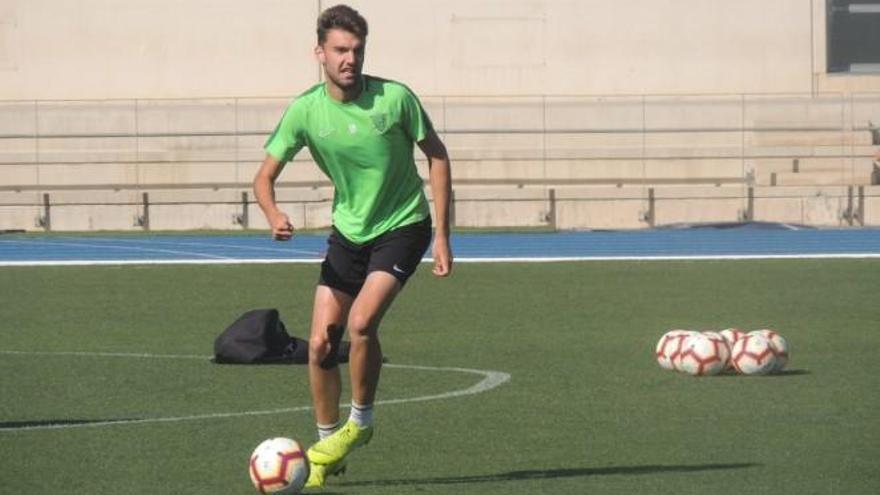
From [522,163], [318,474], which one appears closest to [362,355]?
[318,474]

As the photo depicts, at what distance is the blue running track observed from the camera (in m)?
27.2

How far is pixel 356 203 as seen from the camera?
891cm

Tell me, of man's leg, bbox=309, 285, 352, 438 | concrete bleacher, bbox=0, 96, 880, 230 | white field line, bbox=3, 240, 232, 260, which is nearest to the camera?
man's leg, bbox=309, 285, 352, 438

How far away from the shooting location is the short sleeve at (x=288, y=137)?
29.1 feet

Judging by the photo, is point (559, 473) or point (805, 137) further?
point (805, 137)

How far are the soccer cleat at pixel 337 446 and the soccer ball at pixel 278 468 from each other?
0.92ft

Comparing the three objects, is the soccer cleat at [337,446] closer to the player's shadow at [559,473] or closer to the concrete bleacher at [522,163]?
the player's shadow at [559,473]

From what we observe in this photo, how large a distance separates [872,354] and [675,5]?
2865cm

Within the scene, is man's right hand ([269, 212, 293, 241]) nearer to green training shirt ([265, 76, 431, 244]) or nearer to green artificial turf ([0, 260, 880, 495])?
green training shirt ([265, 76, 431, 244])

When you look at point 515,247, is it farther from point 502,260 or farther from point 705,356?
point 705,356

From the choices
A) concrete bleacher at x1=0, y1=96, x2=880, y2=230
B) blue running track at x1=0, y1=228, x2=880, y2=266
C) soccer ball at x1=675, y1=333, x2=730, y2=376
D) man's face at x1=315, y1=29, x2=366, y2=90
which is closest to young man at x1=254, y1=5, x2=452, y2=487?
man's face at x1=315, y1=29, x2=366, y2=90

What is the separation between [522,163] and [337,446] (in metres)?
30.8

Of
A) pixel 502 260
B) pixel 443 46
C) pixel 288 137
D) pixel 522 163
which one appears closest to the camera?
pixel 288 137

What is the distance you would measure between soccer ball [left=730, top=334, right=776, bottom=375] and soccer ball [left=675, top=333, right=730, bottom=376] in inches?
2.8
